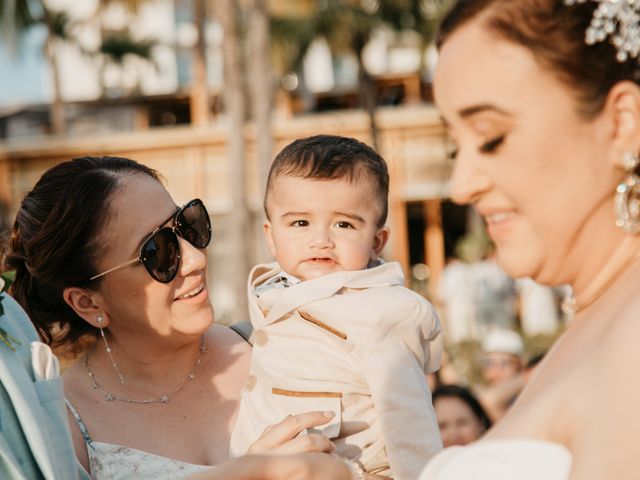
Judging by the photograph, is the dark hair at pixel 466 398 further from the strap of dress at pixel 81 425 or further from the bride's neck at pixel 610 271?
the bride's neck at pixel 610 271

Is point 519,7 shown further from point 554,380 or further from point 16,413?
point 16,413

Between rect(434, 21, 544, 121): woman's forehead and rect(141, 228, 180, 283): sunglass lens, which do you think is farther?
rect(141, 228, 180, 283): sunglass lens

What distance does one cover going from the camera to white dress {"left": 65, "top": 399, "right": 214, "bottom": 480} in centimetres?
330

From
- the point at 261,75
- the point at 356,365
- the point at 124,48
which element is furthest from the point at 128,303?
the point at 124,48

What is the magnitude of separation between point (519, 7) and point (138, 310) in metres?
2.10

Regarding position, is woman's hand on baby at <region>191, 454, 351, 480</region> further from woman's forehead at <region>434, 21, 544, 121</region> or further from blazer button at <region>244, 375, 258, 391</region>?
blazer button at <region>244, 375, 258, 391</region>

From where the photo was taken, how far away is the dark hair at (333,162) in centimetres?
344

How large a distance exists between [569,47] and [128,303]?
2181 mm

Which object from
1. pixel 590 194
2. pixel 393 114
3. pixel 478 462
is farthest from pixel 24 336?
pixel 393 114

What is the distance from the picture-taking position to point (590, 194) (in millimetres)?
1836

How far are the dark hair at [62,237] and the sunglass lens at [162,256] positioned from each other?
0.67 ft

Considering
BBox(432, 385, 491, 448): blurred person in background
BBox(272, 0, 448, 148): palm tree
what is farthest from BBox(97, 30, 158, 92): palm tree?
BBox(432, 385, 491, 448): blurred person in background

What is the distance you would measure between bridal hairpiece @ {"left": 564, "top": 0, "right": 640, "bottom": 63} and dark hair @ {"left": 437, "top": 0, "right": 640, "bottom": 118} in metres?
0.01

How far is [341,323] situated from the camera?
3146mm
